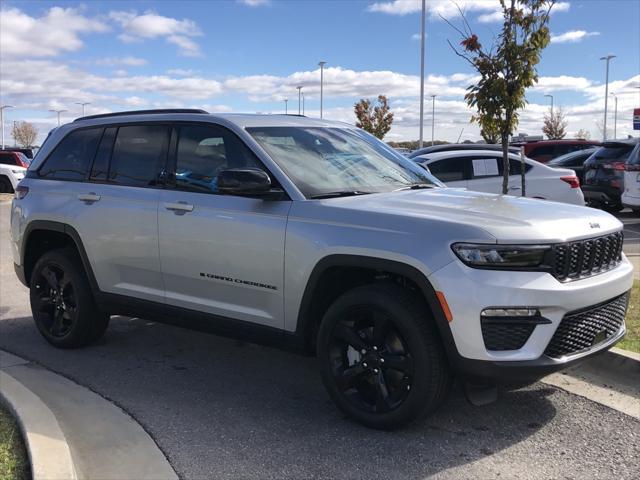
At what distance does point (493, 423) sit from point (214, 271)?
79.0 inches

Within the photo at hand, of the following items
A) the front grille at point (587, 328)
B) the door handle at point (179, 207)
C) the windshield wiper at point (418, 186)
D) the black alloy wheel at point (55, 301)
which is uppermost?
the windshield wiper at point (418, 186)

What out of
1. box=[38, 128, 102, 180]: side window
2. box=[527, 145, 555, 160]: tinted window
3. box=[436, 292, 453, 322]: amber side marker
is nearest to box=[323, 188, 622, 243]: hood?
box=[436, 292, 453, 322]: amber side marker

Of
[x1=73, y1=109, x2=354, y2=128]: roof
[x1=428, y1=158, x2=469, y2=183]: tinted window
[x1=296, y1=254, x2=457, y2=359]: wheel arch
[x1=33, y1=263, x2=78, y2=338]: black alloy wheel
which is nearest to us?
[x1=296, y1=254, x2=457, y2=359]: wheel arch

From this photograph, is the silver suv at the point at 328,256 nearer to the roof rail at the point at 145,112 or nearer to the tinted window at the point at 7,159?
the roof rail at the point at 145,112

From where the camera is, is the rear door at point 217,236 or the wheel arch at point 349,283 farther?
the rear door at point 217,236

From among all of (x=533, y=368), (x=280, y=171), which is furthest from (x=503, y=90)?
(x=533, y=368)

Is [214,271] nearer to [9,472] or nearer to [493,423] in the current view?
[9,472]

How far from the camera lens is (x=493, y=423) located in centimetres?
393

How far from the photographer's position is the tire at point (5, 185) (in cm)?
2327

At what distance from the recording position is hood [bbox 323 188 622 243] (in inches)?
132

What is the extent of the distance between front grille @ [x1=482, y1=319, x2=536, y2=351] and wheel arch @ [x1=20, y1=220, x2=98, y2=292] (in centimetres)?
324

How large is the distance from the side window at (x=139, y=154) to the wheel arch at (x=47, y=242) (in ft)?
2.04

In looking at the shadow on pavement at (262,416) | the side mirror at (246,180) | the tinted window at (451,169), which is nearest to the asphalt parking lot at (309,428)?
the shadow on pavement at (262,416)

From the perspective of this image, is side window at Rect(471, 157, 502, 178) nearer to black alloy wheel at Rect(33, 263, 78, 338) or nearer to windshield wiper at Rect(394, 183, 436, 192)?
windshield wiper at Rect(394, 183, 436, 192)
